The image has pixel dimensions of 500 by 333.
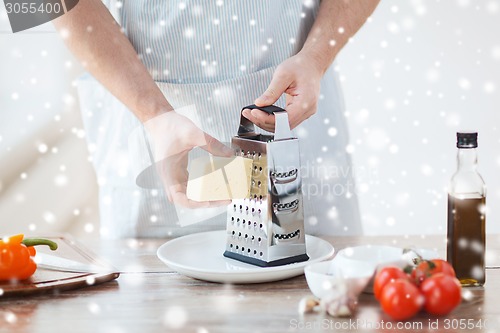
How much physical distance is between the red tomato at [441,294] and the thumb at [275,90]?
0.51m

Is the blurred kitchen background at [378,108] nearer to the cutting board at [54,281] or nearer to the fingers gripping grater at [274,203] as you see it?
the cutting board at [54,281]

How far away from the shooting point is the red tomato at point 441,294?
107cm

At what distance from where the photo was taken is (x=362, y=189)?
2.86m

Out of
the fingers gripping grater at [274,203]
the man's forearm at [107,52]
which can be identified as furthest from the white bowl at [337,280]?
the man's forearm at [107,52]

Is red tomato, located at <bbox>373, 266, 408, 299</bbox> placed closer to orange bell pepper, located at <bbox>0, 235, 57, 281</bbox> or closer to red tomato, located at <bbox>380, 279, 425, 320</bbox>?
red tomato, located at <bbox>380, 279, 425, 320</bbox>

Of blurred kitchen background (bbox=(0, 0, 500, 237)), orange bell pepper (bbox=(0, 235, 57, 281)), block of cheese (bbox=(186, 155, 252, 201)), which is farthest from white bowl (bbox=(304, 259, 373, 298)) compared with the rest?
blurred kitchen background (bbox=(0, 0, 500, 237))

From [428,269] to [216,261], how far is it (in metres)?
0.46

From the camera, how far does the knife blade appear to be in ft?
4.39

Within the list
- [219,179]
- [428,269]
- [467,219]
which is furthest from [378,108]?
[428,269]

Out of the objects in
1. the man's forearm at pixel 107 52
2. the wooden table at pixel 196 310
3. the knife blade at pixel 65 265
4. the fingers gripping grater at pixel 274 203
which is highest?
the man's forearm at pixel 107 52

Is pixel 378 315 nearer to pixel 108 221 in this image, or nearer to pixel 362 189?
pixel 108 221

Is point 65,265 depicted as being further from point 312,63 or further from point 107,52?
point 312,63

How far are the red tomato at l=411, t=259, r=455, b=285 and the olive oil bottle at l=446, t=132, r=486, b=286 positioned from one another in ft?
0.32

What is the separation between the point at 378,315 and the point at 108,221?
2.96 feet
